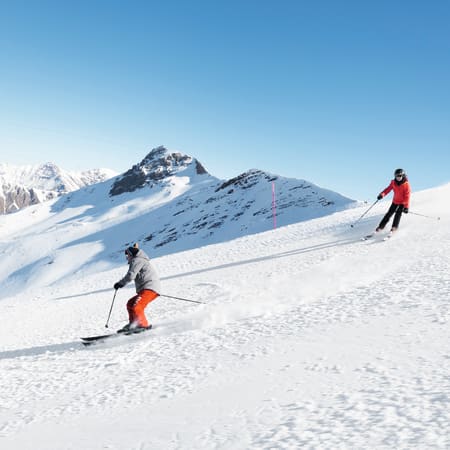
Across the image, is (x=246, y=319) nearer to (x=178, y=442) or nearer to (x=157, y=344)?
(x=157, y=344)

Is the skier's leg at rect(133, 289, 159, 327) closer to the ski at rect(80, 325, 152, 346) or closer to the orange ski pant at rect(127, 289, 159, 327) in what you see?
the orange ski pant at rect(127, 289, 159, 327)

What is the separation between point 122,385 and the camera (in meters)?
5.96

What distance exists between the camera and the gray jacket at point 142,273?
28.6 ft

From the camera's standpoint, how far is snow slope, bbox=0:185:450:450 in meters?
3.93

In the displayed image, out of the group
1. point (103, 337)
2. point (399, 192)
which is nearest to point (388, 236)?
point (399, 192)

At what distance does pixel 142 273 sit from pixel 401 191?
1117cm

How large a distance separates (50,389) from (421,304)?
277 inches

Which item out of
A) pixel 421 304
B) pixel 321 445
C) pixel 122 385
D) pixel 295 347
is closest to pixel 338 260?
pixel 421 304

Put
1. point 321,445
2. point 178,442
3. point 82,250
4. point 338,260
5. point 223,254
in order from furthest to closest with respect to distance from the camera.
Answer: point 82,250
point 223,254
point 338,260
point 178,442
point 321,445

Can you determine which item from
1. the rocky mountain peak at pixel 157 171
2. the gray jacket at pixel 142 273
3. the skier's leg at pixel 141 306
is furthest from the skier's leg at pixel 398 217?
the rocky mountain peak at pixel 157 171

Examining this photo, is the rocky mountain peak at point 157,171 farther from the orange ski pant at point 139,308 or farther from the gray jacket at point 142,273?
the orange ski pant at point 139,308

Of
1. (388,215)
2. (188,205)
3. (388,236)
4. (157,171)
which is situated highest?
(157,171)

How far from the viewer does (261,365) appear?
226 inches

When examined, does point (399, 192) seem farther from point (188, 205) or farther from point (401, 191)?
point (188, 205)
